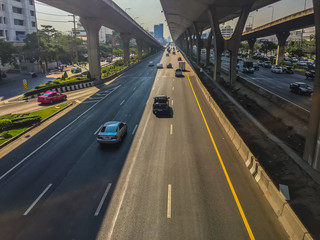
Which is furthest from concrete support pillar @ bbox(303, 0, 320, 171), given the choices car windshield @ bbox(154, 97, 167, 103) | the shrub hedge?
the shrub hedge

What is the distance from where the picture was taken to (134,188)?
13312 millimetres

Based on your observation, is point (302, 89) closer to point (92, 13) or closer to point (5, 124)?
point (5, 124)

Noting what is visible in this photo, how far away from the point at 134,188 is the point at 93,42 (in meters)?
44.7

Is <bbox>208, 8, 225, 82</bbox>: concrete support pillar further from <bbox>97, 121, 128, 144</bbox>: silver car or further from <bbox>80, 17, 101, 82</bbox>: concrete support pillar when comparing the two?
<bbox>97, 121, 128, 144</bbox>: silver car

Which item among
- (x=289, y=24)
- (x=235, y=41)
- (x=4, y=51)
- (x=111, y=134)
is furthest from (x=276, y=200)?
(x=4, y=51)

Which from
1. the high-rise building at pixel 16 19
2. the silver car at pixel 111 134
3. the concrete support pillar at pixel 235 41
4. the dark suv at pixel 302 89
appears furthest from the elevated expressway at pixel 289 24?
A: the high-rise building at pixel 16 19

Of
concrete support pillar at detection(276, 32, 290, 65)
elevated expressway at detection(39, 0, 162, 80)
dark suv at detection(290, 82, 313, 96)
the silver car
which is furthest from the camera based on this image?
concrete support pillar at detection(276, 32, 290, 65)

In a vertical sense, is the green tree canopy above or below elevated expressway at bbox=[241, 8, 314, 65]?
below

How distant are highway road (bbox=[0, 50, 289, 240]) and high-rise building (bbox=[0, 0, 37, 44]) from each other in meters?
79.6

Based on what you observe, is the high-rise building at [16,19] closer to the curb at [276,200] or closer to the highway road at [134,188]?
the highway road at [134,188]

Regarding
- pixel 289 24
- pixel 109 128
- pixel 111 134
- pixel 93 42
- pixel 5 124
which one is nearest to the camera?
pixel 111 134

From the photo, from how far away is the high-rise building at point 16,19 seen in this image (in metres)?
84.7

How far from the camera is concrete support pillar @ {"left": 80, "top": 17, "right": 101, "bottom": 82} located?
4925cm

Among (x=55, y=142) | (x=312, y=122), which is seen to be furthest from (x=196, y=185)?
(x=55, y=142)
